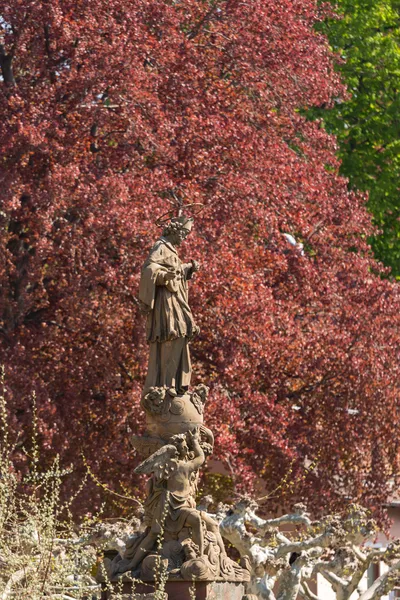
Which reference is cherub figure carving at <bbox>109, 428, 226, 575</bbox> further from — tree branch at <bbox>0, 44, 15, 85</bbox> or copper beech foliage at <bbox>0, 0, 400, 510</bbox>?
tree branch at <bbox>0, 44, 15, 85</bbox>

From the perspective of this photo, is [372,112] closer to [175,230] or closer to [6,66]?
[6,66]

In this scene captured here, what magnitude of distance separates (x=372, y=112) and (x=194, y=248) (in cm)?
1055

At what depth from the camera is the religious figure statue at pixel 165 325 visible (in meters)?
14.8

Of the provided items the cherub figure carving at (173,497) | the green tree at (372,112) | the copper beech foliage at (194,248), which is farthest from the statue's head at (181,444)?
the green tree at (372,112)

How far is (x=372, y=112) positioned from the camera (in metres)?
30.5

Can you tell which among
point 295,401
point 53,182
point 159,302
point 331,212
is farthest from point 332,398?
point 159,302

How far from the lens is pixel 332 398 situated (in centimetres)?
2275

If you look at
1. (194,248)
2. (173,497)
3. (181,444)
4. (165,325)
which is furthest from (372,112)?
(173,497)

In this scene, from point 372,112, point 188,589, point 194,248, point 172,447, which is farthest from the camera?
point 372,112

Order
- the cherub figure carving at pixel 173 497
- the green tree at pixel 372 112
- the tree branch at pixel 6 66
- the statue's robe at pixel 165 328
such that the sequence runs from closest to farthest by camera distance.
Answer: the cherub figure carving at pixel 173 497, the statue's robe at pixel 165 328, the tree branch at pixel 6 66, the green tree at pixel 372 112

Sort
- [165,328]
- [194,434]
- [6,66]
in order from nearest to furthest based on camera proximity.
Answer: [194,434], [165,328], [6,66]

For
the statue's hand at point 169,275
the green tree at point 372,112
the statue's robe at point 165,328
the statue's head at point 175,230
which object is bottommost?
the green tree at point 372,112

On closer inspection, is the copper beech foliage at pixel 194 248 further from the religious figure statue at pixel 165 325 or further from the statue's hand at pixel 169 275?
the statue's hand at pixel 169 275

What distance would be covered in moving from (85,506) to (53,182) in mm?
4449
